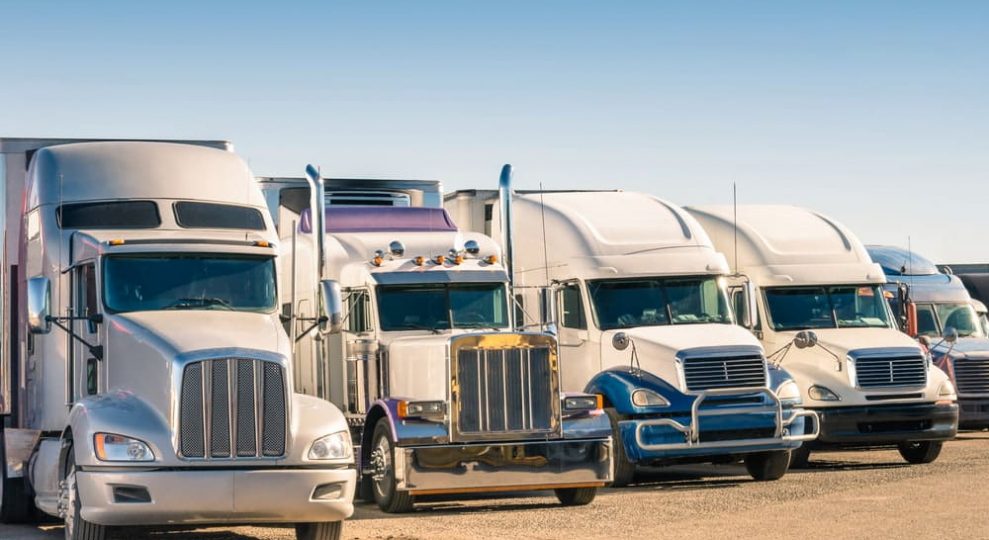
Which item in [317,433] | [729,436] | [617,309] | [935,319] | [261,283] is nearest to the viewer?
[317,433]

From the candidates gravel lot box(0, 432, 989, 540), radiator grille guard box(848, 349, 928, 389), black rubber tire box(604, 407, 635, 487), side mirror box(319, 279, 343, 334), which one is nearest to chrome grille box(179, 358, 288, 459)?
side mirror box(319, 279, 343, 334)

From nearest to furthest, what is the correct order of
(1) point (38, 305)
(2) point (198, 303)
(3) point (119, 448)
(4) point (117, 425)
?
(3) point (119, 448), (4) point (117, 425), (1) point (38, 305), (2) point (198, 303)

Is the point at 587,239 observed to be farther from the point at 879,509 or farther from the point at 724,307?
the point at 879,509

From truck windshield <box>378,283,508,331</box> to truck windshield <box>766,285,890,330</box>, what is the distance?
5978 millimetres

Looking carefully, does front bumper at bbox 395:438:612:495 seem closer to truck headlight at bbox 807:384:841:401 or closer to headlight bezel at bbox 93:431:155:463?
headlight bezel at bbox 93:431:155:463

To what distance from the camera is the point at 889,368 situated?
23828mm

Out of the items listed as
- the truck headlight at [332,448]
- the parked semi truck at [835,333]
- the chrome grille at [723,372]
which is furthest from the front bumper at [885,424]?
the truck headlight at [332,448]

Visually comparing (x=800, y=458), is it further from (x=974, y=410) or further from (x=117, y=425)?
(x=117, y=425)

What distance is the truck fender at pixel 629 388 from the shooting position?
21109 millimetres

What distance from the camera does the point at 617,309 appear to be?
74.1ft

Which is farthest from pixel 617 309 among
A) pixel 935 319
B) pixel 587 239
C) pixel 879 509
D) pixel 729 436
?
pixel 935 319

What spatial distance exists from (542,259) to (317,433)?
9.35 m

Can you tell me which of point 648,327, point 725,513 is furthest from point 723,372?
point 725,513

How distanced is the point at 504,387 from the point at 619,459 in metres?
3.37
